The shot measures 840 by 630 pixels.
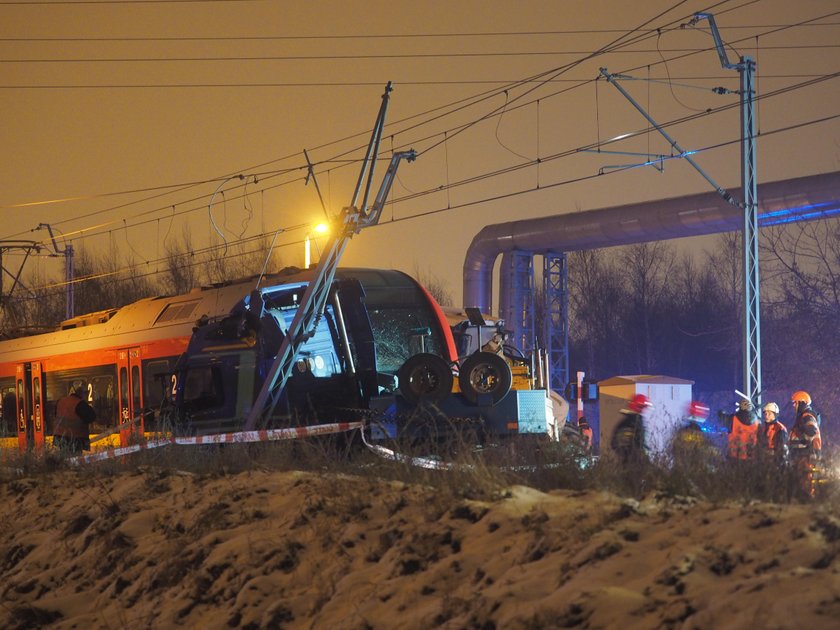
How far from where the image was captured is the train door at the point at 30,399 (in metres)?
26.0

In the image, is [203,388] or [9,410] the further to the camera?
[9,410]

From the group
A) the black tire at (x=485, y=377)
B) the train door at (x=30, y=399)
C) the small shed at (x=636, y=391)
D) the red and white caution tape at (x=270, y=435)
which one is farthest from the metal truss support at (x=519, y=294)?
the red and white caution tape at (x=270, y=435)

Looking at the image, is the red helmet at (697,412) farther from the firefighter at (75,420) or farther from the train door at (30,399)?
the train door at (30,399)

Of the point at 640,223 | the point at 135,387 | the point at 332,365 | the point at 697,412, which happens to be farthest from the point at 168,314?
the point at 640,223

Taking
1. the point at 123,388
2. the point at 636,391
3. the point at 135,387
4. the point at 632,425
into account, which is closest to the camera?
the point at 632,425

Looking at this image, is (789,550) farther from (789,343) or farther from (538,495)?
(789,343)

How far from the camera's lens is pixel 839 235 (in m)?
39.3

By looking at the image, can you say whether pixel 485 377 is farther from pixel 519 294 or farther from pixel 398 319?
pixel 519 294

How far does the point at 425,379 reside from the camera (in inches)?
647

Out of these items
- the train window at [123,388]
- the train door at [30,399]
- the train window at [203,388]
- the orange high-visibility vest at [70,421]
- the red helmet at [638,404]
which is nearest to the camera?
the red helmet at [638,404]

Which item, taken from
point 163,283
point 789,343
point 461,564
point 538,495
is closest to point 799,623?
point 461,564

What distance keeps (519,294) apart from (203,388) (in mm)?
18910

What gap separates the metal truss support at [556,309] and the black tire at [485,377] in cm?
1972

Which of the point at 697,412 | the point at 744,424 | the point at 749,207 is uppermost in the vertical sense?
the point at 749,207
